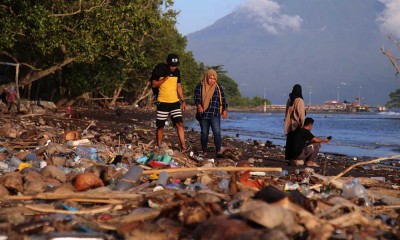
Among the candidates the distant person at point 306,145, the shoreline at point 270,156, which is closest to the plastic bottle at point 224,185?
the shoreline at point 270,156

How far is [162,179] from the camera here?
16.8 feet

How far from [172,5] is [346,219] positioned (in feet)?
81.2

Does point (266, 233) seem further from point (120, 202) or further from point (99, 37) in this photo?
point (99, 37)

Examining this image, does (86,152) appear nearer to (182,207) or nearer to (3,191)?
(3,191)

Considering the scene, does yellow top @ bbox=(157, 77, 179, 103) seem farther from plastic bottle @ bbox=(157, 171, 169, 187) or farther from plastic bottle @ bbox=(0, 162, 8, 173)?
plastic bottle @ bbox=(157, 171, 169, 187)

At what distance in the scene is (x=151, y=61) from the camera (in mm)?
37781

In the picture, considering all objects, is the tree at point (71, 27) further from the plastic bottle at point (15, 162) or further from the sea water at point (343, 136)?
the plastic bottle at point (15, 162)

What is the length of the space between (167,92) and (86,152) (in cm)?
232

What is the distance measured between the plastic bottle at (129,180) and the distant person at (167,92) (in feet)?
13.1

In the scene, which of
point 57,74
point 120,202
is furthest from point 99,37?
point 120,202

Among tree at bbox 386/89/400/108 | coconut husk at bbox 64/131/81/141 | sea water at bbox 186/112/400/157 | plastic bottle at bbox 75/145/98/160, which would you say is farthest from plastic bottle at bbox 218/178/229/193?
tree at bbox 386/89/400/108

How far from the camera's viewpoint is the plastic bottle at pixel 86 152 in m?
7.25

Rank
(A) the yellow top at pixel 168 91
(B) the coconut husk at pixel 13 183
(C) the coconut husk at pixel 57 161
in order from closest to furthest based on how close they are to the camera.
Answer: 1. (B) the coconut husk at pixel 13 183
2. (C) the coconut husk at pixel 57 161
3. (A) the yellow top at pixel 168 91

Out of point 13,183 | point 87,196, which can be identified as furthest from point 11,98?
point 87,196
